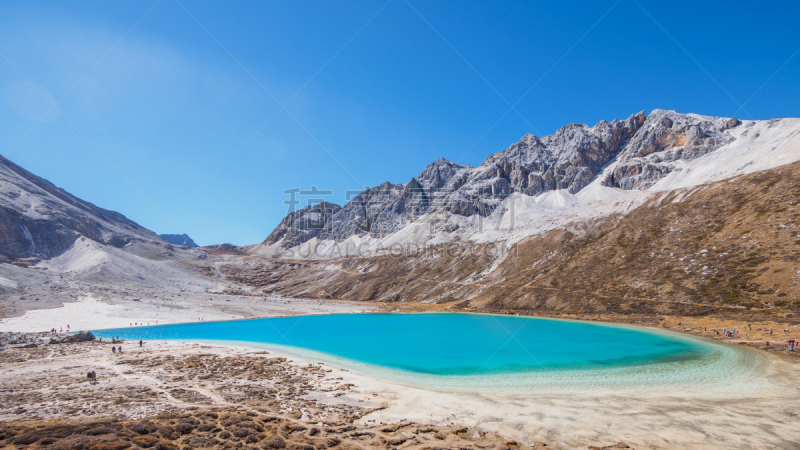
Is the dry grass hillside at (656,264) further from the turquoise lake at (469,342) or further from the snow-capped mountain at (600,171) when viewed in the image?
the snow-capped mountain at (600,171)

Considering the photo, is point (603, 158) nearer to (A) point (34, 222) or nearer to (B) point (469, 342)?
(B) point (469, 342)

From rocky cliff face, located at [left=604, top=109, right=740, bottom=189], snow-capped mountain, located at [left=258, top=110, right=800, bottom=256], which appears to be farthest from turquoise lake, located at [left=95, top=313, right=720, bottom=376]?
rocky cliff face, located at [left=604, top=109, right=740, bottom=189]

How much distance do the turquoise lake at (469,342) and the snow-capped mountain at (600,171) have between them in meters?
64.2

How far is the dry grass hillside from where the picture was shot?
5066 cm

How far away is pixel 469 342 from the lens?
146 ft

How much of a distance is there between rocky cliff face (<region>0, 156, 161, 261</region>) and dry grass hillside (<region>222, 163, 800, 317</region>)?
105162mm

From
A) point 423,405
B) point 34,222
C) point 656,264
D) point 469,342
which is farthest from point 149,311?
point 656,264

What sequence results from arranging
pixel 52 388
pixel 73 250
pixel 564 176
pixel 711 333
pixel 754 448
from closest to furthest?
pixel 754 448 < pixel 52 388 < pixel 711 333 < pixel 73 250 < pixel 564 176

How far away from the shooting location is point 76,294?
7944 cm

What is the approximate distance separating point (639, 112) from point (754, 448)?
210426mm

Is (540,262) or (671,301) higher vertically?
(540,262)

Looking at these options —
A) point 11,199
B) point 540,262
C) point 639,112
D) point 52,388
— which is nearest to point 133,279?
point 11,199

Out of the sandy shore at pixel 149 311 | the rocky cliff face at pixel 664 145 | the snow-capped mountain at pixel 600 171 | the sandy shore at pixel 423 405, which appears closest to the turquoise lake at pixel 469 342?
the sandy shore at pixel 149 311

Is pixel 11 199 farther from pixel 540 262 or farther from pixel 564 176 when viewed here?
pixel 564 176
